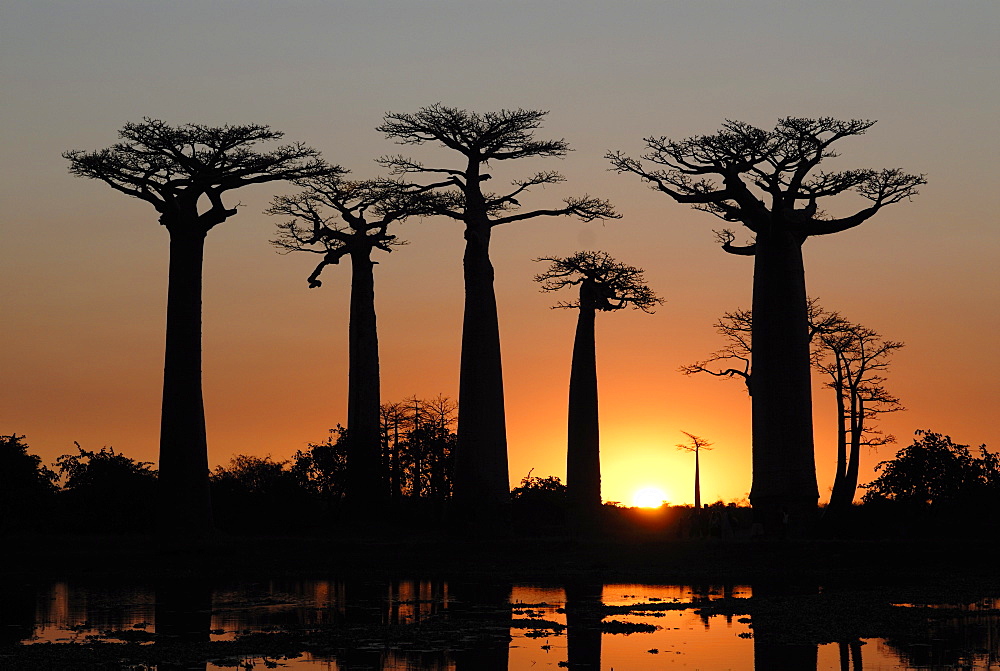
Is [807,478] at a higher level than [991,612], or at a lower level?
higher

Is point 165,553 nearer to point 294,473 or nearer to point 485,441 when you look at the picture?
point 485,441

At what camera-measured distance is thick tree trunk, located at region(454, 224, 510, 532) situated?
34.8m

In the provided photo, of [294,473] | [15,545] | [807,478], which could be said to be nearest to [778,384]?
[807,478]

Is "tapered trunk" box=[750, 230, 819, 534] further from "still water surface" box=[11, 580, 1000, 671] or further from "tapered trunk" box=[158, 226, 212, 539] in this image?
"tapered trunk" box=[158, 226, 212, 539]

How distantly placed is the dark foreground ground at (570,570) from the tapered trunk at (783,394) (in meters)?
3.31

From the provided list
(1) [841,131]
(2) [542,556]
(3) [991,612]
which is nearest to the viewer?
(3) [991,612]

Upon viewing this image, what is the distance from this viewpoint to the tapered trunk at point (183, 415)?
1257 inches

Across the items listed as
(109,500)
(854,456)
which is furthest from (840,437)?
(109,500)

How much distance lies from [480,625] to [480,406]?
17993mm

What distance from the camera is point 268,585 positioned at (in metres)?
24.3

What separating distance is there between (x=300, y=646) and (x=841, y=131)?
65.9 ft

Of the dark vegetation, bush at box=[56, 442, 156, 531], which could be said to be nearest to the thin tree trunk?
the dark vegetation

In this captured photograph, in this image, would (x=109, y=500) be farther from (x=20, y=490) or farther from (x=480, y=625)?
(x=480, y=625)

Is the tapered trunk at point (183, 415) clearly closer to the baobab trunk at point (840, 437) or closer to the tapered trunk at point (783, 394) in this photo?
the tapered trunk at point (783, 394)
